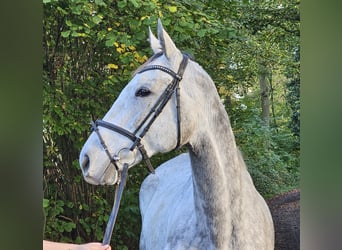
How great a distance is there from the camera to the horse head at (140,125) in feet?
3.58

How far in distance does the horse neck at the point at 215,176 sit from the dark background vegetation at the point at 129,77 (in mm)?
533

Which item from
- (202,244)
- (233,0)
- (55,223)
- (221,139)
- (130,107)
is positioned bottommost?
(55,223)

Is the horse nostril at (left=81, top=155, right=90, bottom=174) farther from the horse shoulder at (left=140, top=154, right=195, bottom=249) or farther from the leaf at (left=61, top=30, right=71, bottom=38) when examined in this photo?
the leaf at (left=61, top=30, right=71, bottom=38)

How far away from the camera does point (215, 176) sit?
1162mm

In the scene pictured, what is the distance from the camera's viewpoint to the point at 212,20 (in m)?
1.86

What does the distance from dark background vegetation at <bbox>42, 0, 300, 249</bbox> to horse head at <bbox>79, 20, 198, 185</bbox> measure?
64 cm

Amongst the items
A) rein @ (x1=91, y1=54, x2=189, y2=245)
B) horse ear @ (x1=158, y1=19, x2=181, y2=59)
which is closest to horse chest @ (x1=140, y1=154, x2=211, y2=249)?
rein @ (x1=91, y1=54, x2=189, y2=245)

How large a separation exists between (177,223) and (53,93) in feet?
2.93

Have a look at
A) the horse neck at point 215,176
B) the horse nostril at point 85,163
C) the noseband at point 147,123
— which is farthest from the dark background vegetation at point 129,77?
the horse nostril at point 85,163

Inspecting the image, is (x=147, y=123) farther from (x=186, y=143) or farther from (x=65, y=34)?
(x=65, y=34)

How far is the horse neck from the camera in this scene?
1.16 metres

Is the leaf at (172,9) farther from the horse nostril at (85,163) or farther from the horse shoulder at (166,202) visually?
the horse nostril at (85,163)
